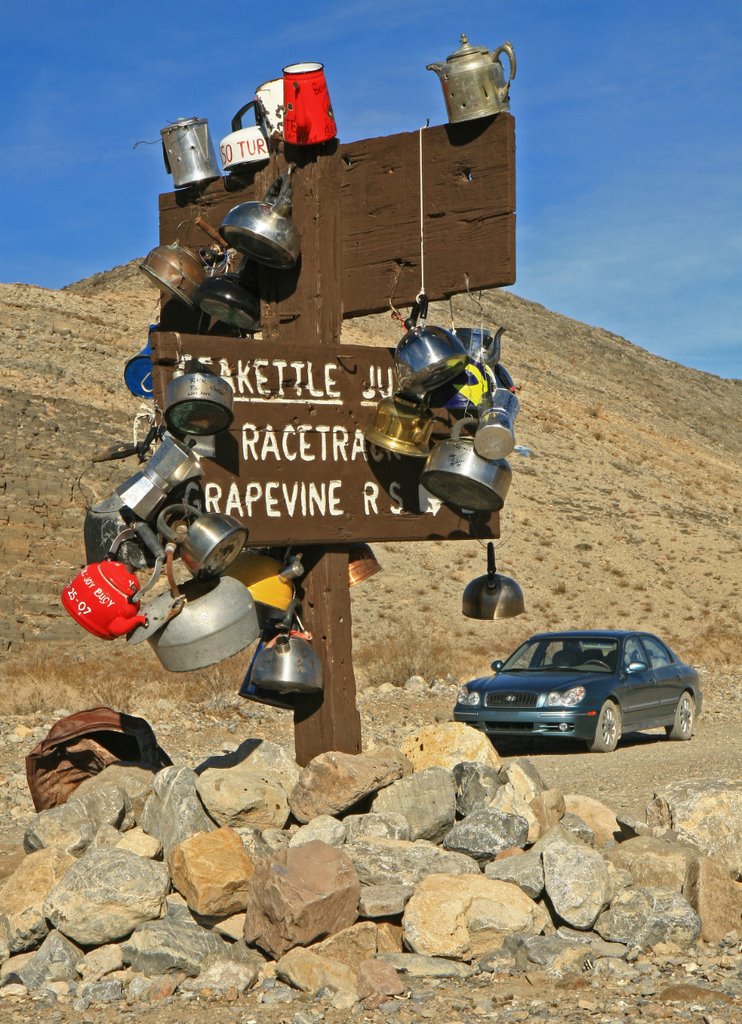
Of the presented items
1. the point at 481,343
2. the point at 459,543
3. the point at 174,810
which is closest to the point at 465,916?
the point at 174,810

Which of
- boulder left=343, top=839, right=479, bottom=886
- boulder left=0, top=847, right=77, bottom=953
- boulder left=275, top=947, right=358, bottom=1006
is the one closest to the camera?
boulder left=275, top=947, right=358, bottom=1006

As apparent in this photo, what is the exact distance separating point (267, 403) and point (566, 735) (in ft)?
23.7

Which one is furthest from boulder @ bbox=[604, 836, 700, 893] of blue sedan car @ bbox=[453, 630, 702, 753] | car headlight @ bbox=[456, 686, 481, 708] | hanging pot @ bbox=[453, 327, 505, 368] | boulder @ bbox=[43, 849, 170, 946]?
car headlight @ bbox=[456, 686, 481, 708]

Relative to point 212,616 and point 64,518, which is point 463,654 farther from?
point 212,616

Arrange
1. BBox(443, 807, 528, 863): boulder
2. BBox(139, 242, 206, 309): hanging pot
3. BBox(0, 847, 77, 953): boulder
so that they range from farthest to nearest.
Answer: BBox(139, 242, 206, 309): hanging pot
BBox(443, 807, 528, 863): boulder
BBox(0, 847, 77, 953): boulder

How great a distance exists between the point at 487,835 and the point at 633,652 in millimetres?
8363

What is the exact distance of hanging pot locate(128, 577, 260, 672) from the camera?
6051 millimetres

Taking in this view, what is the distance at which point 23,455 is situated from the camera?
29672 millimetres

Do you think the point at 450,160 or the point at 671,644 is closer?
the point at 450,160

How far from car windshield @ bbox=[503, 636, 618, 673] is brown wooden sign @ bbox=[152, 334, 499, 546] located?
7.04 metres

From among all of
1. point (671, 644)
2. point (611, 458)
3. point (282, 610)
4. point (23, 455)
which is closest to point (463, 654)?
point (671, 644)

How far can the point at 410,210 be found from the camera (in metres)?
6.95

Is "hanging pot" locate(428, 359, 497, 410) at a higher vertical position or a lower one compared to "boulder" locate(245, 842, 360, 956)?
higher

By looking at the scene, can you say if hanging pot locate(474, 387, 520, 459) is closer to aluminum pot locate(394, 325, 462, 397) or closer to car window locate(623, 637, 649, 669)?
aluminum pot locate(394, 325, 462, 397)
